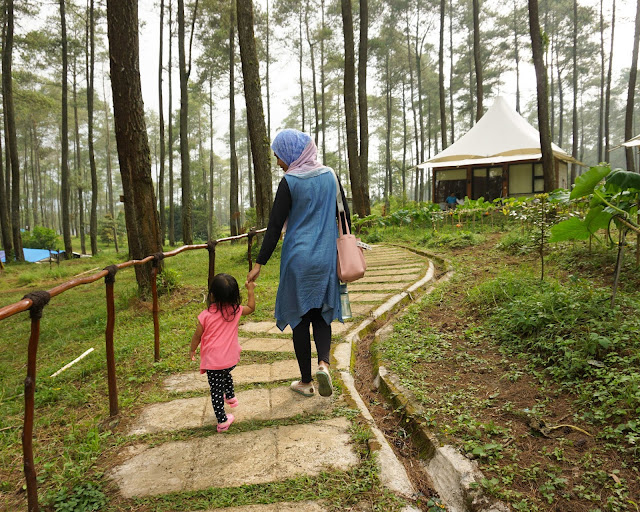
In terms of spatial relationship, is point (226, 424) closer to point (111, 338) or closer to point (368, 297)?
point (111, 338)

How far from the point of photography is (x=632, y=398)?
6.53 ft

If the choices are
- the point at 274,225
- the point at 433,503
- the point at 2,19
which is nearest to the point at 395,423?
the point at 433,503

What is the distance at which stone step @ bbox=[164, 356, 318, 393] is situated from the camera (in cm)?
297

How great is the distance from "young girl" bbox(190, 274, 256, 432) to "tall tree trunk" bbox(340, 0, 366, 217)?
10.5 meters

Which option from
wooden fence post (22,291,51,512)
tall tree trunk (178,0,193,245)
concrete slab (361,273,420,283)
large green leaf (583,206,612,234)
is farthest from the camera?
tall tree trunk (178,0,193,245)

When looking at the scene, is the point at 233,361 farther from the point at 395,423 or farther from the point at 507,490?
the point at 507,490

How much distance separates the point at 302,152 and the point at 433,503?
196 cm

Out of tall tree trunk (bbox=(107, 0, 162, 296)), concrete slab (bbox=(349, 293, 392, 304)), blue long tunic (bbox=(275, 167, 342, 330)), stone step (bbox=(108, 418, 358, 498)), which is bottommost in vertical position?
stone step (bbox=(108, 418, 358, 498))

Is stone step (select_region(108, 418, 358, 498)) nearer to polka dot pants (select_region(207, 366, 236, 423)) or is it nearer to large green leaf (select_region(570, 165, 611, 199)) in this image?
polka dot pants (select_region(207, 366, 236, 423))

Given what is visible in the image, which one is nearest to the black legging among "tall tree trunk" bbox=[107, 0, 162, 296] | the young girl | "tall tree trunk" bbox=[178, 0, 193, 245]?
the young girl

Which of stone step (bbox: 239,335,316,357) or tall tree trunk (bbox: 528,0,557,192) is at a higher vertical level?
tall tree trunk (bbox: 528,0,557,192)

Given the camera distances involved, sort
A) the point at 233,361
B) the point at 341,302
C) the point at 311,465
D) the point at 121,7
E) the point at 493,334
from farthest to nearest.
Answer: the point at 121,7 → the point at 493,334 → the point at 341,302 → the point at 233,361 → the point at 311,465

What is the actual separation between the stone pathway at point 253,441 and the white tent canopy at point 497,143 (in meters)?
13.0

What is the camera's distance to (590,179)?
3.02 meters
